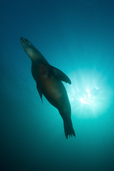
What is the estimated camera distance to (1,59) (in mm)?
11867

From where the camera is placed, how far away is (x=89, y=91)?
15234 millimetres

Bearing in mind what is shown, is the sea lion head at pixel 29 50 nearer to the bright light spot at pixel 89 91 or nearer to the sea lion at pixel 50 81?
the sea lion at pixel 50 81

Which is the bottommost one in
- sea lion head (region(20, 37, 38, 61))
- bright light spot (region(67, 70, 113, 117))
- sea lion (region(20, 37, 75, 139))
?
sea lion (region(20, 37, 75, 139))

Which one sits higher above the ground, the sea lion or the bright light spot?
the bright light spot

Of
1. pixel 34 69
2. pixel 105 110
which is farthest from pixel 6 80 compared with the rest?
pixel 105 110

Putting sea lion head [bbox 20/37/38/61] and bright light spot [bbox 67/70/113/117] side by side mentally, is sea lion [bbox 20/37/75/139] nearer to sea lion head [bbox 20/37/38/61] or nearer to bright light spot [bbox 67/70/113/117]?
sea lion head [bbox 20/37/38/61]

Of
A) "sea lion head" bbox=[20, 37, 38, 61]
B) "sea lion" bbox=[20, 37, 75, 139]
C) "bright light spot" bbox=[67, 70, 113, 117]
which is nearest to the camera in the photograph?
"sea lion" bbox=[20, 37, 75, 139]

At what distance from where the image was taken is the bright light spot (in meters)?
12.2

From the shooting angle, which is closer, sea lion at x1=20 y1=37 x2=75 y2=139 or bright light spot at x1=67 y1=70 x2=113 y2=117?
sea lion at x1=20 y1=37 x2=75 y2=139

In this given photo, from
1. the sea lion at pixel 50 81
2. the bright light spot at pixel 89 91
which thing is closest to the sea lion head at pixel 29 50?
the sea lion at pixel 50 81

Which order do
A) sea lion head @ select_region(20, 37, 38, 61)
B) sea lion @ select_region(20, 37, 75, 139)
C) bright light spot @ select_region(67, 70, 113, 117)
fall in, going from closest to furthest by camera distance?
sea lion @ select_region(20, 37, 75, 139)
sea lion head @ select_region(20, 37, 38, 61)
bright light spot @ select_region(67, 70, 113, 117)

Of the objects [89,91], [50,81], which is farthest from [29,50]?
[89,91]

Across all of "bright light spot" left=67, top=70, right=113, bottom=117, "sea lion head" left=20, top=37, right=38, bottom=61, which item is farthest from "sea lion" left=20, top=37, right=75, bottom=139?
"bright light spot" left=67, top=70, right=113, bottom=117

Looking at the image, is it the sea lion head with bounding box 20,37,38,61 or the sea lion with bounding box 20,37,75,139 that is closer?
the sea lion with bounding box 20,37,75,139
